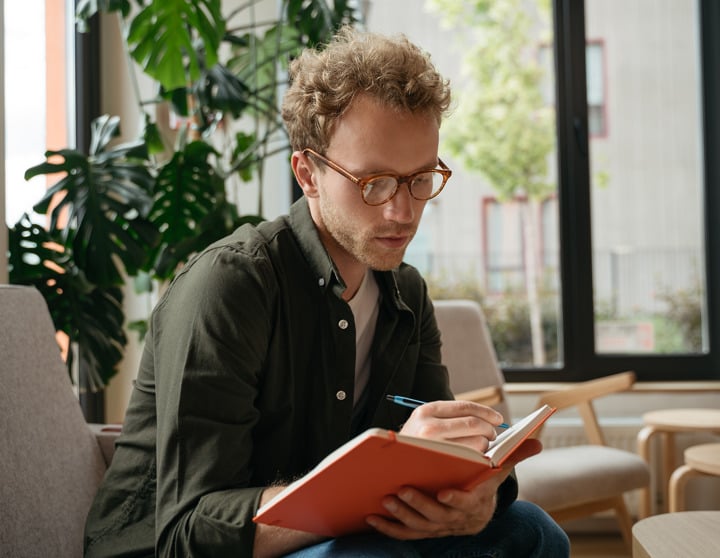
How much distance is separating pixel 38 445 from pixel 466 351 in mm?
1801

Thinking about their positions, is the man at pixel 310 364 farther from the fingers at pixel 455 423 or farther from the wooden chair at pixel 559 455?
the wooden chair at pixel 559 455

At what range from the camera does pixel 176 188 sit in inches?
98.3

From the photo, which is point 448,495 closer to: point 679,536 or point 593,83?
point 679,536

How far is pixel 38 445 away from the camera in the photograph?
1449 millimetres

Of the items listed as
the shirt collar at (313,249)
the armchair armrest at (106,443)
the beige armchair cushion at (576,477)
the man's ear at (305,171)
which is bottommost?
the beige armchair cushion at (576,477)

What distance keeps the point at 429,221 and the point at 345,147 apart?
102 inches

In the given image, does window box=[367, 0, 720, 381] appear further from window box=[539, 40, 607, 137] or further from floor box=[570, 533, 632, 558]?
floor box=[570, 533, 632, 558]

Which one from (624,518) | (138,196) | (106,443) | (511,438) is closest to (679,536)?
(511,438)

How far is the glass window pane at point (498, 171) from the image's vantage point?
12.6ft

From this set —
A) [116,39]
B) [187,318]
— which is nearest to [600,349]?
[116,39]

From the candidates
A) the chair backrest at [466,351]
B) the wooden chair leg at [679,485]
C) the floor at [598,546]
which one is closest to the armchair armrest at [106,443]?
the chair backrest at [466,351]

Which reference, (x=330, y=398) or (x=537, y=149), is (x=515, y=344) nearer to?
(x=537, y=149)

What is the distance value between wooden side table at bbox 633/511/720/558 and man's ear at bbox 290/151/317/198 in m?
0.81

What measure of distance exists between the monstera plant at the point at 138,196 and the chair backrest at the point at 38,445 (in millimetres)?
586
